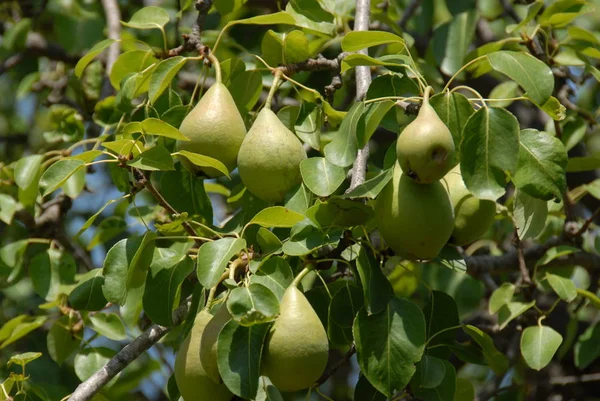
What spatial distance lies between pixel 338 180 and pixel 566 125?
1079mm

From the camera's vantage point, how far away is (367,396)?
1442 millimetres

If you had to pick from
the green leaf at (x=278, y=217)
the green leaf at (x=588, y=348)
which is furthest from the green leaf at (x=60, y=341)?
the green leaf at (x=588, y=348)

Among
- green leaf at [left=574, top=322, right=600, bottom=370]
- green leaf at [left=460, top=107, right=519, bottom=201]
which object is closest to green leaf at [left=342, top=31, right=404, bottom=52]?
green leaf at [left=460, top=107, right=519, bottom=201]

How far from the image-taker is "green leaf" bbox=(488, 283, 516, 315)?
2100mm

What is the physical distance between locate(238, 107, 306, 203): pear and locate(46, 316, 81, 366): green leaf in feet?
3.07

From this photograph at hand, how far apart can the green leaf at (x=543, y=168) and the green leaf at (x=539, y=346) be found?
663mm

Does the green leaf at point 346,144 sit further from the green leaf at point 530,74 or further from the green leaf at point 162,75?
the green leaf at point 162,75

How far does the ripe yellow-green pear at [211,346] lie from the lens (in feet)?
4.24

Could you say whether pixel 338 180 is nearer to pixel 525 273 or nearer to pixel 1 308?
pixel 525 273

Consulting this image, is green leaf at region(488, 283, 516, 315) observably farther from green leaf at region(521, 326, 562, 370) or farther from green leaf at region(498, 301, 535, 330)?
green leaf at region(521, 326, 562, 370)

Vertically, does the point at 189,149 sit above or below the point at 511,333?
above

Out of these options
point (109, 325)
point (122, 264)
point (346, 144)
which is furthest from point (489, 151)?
point (109, 325)

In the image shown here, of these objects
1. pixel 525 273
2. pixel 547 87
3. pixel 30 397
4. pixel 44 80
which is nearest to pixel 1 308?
pixel 44 80

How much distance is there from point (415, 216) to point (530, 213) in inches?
12.2
